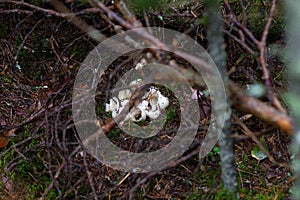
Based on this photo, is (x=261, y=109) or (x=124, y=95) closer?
(x=261, y=109)

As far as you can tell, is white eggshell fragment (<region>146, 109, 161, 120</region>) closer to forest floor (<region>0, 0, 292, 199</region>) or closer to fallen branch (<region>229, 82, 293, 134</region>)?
forest floor (<region>0, 0, 292, 199</region>)

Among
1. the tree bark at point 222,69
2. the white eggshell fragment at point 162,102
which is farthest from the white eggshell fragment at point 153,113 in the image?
the tree bark at point 222,69

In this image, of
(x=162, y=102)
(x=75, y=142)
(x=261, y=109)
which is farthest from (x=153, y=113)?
(x=261, y=109)

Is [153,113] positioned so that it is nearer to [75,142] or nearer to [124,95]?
[124,95]

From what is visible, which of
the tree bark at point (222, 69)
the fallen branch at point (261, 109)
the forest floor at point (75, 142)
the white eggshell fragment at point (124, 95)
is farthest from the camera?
the white eggshell fragment at point (124, 95)

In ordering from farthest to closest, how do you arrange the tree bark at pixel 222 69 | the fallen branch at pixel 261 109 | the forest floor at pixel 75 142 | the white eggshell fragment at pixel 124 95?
the white eggshell fragment at pixel 124 95 → the forest floor at pixel 75 142 → the fallen branch at pixel 261 109 → the tree bark at pixel 222 69

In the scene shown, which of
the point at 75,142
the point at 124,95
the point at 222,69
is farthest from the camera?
the point at 124,95

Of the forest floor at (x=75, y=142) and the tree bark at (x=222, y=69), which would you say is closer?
the tree bark at (x=222, y=69)

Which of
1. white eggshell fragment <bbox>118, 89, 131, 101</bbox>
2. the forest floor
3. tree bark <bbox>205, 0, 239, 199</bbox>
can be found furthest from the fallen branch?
white eggshell fragment <bbox>118, 89, 131, 101</bbox>

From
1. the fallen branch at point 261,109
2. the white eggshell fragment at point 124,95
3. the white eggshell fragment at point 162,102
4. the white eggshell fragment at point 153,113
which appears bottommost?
the fallen branch at point 261,109

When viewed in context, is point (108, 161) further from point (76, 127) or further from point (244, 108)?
point (244, 108)

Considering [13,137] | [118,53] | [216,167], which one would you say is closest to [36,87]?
[13,137]

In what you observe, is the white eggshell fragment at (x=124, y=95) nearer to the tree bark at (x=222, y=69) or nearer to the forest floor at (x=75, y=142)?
the forest floor at (x=75, y=142)
